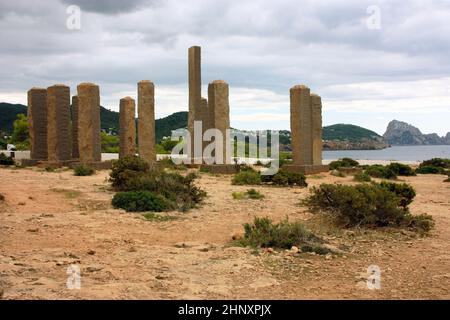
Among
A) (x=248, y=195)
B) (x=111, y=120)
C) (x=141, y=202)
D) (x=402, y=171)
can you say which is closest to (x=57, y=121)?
(x=248, y=195)

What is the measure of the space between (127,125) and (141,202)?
11.3 metres

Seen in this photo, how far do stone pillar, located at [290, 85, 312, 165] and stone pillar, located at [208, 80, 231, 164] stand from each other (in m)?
2.59

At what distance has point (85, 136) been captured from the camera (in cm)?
2066

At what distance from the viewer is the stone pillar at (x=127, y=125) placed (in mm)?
21828

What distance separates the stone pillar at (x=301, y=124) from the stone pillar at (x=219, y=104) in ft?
8.51

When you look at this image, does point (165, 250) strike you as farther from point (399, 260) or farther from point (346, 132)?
point (346, 132)

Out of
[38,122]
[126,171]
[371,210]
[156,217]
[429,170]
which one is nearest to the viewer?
[371,210]

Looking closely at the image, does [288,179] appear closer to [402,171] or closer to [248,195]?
[248,195]

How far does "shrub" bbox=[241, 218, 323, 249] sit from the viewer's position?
315 inches

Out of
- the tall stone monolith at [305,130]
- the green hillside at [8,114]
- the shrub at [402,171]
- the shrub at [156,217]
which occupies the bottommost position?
the shrub at [156,217]

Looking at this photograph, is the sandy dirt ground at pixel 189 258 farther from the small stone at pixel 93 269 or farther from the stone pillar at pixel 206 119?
the stone pillar at pixel 206 119

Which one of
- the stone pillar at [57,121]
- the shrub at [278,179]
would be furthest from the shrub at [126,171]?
the stone pillar at [57,121]

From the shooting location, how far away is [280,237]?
8102mm
